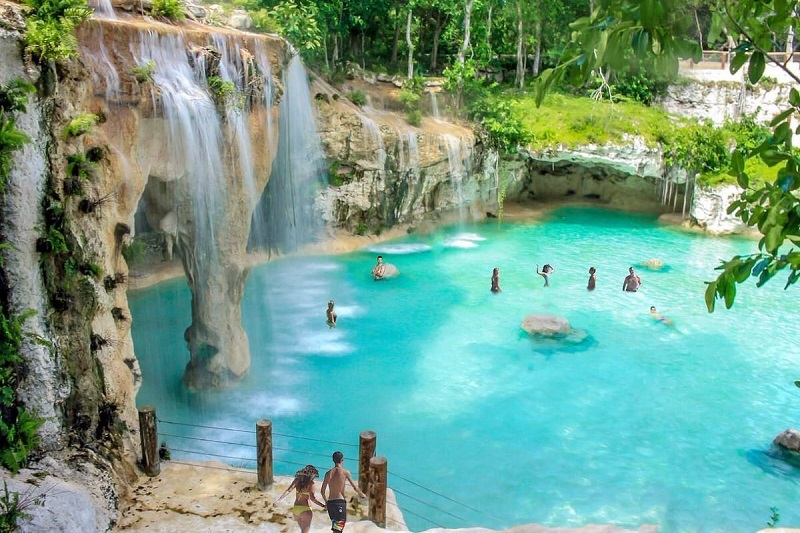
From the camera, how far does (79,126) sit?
820 cm

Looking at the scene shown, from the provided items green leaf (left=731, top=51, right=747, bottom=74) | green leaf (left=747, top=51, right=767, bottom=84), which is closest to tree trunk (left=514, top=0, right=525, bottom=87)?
green leaf (left=731, top=51, right=747, bottom=74)

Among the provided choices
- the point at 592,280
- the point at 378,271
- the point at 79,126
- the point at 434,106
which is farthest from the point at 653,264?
the point at 79,126

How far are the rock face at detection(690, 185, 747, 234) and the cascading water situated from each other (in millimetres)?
14164

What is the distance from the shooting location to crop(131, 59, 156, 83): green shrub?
972 centimetres

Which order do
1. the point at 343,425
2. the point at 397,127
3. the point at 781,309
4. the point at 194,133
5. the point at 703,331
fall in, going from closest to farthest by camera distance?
1. the point at 194,133
2. the point at 343,425
3. the point at 703,331
4. the point at 781,309
5. the point at 397,127

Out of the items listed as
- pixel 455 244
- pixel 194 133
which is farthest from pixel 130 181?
pixel 455 244

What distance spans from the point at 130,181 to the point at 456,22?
19.9 meters

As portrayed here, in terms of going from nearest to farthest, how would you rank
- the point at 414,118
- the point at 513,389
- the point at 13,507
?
the point at 13,507 → the point at 513,389 → the point at 414,118

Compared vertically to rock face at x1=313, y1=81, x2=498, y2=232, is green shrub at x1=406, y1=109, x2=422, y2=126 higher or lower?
higher

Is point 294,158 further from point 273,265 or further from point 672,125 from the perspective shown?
point 672,125

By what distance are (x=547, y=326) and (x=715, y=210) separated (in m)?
12.5

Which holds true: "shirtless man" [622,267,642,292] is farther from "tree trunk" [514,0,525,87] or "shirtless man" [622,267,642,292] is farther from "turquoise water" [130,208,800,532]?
"tree trunk" [514,0,525,87]

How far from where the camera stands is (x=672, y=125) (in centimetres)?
2636

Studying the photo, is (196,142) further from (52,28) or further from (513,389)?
(513,389)
